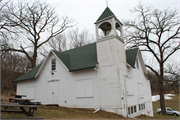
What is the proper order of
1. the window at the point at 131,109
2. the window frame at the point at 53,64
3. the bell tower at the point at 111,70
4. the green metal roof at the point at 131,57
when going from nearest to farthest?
the bell tower at the point at 111,70, the window at the point at 131,109, the green metal roof at the point at 131,57, the window frame at the point at 53,64

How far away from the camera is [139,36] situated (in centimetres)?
2333

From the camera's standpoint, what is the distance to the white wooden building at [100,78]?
1254 cm

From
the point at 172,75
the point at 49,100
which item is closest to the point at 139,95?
the point at 172,75

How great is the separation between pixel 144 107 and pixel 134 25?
43.3ft

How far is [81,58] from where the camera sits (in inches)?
616

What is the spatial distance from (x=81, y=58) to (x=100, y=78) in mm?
3615

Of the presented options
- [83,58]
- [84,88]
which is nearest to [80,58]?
[83,58]

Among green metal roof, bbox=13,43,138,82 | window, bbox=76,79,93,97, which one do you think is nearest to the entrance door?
green metal roof, bbox=13,43,138,82

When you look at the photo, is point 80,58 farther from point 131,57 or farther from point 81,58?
point 131,57

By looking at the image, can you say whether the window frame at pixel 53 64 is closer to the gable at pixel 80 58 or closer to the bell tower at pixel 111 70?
the gable at pixel 80 58

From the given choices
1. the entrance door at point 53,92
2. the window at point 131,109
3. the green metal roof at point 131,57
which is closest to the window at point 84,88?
the entrance door at point 53,92

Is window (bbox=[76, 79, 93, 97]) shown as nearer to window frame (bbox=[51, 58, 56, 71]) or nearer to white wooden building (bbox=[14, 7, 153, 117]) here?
white wooden building (bbox=[14, 7, 153, 117])

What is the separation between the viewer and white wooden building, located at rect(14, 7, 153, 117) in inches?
494

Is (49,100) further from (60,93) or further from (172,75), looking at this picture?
(172,75)
